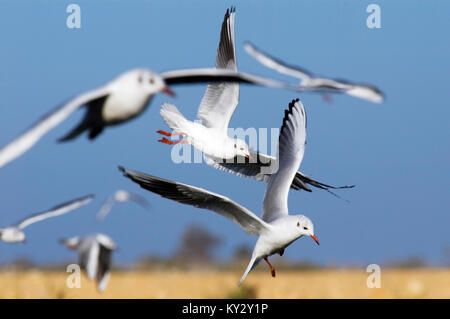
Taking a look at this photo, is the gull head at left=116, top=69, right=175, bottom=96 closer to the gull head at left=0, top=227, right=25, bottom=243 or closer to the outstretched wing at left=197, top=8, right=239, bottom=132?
the outstretched wing at left=197, top=8, right=239, bottom=132

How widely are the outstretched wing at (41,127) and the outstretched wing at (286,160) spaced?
2649 mm

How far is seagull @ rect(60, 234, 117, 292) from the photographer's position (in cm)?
609

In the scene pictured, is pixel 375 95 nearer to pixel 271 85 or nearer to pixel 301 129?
pixel 271 85

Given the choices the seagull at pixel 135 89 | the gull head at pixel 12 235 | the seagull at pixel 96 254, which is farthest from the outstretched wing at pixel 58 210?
the seagull at pixel 135 89

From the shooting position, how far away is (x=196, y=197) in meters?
5.10

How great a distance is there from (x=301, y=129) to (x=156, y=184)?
1.68 meters

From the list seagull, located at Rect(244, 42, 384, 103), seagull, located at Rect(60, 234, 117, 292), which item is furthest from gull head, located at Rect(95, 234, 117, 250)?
seagull, located at Rect(244, 42, 384, 103)

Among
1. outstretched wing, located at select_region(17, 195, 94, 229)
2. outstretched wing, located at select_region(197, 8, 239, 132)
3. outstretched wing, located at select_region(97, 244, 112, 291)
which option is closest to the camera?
outstretched wing, located at select_region(17, 195, 94, 229)

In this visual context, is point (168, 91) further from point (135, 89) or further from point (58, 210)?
point (58, 210)

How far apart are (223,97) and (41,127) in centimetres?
373

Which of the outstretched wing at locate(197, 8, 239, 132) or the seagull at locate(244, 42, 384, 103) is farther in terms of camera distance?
the outstretched wing at locate(197, 8, 239, 132)

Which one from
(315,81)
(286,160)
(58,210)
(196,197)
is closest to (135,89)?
(196,197)

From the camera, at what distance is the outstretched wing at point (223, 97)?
665cm

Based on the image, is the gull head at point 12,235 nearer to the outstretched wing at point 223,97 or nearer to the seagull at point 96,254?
the seagull at point 96,254
